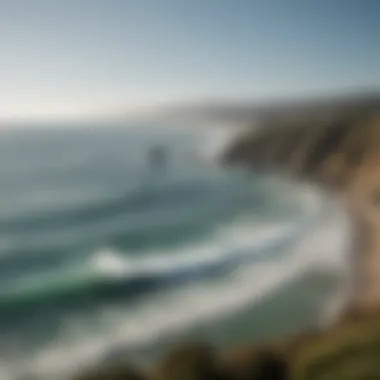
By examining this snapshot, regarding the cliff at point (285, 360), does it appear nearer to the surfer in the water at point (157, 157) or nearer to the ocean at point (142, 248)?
the ocean at point (142, 248)

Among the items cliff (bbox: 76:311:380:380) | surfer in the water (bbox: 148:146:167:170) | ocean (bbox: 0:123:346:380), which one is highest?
surfer in the water (bbox: 148:146:167:170)

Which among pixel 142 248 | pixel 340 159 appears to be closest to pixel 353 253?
pixel 340 159

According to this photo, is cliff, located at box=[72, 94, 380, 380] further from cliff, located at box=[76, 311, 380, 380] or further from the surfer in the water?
the surfer in the water

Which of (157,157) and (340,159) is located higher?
(157,157)

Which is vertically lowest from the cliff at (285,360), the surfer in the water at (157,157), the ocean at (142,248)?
the cliff at (285,360)

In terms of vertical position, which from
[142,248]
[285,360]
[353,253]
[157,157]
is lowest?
[285,360]

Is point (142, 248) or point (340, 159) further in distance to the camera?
point (340, 159)

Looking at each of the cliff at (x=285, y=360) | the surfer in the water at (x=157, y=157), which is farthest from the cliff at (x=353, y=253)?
the surfer in the water at (x=157, y=157)

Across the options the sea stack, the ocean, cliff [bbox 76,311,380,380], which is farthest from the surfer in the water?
cliff [bbox 76,311,380,380]

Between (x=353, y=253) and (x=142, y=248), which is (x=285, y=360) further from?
(x=142, y=248)
